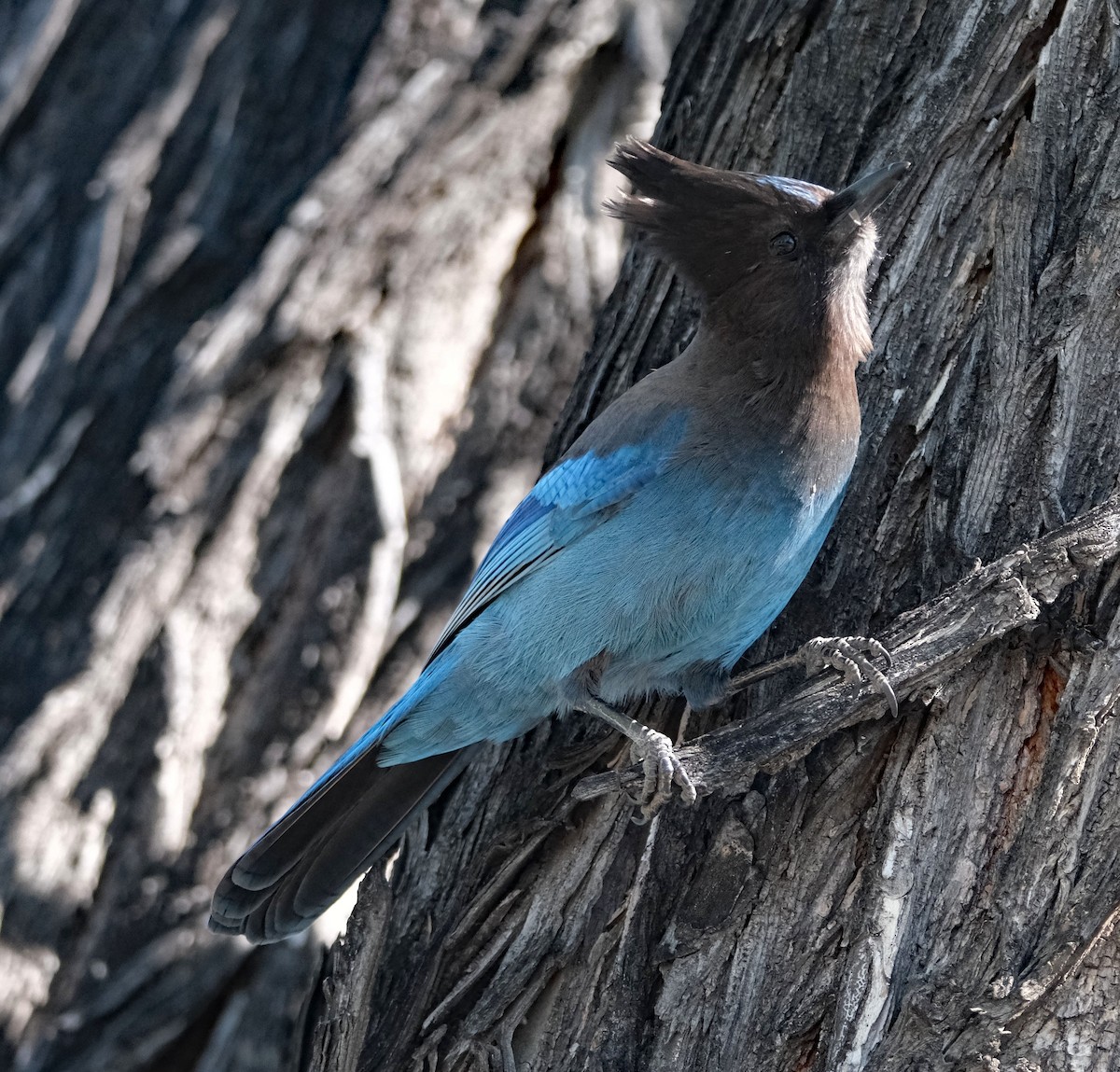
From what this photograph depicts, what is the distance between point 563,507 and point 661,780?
735 mm

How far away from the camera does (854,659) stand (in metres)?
2.40

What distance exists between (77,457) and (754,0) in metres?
2.17

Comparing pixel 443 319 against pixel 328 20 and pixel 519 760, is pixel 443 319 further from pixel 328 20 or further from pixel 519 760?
pixel 519 760

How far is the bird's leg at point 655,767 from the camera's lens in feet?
7.94

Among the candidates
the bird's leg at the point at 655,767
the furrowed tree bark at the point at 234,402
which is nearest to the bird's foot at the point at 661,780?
the bird's leg at the point at 655,767

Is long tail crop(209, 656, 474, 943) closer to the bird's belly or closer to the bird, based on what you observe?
the bird

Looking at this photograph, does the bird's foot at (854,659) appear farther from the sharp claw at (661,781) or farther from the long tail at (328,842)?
the long tail at (328,842)

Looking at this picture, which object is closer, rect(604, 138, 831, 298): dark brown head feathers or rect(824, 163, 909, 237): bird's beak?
rect(824, 163, 909, 237): bird's beak

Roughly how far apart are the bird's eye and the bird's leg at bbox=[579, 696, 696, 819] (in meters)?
1.09

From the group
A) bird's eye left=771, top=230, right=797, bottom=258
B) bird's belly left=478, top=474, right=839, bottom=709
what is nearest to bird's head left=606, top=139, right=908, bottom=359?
bird's eye left=771, top=230, right=797, bottom=258

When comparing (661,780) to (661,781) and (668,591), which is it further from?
(668,591)

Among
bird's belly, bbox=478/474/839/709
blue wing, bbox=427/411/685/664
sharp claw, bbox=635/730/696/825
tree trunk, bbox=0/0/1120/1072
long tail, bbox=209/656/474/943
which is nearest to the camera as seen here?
tree trunk, bbox=0/0/1120/1072

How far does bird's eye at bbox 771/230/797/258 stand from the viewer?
3.03m

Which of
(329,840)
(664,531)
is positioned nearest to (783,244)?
(664,531)
